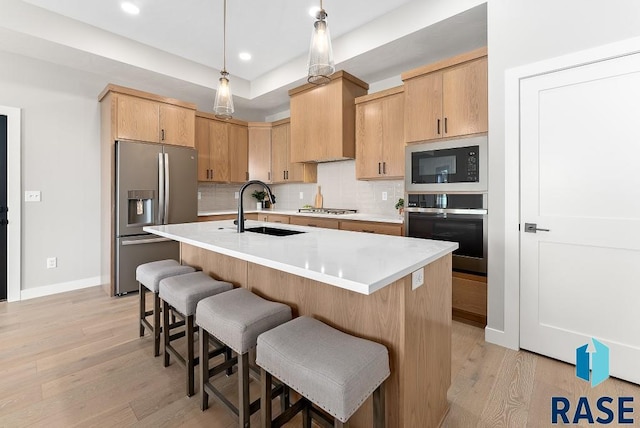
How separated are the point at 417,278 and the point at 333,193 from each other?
331cm

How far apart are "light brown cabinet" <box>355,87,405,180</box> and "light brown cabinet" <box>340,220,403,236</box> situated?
60 cm

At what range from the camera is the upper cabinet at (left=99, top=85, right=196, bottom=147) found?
338cm

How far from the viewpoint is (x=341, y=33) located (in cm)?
335

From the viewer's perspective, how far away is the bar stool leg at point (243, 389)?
136 centimetres

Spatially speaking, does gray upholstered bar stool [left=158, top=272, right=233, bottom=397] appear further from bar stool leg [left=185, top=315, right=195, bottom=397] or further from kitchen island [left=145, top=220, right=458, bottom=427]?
kitchen island [left=145, top=220, right=458, bottom=427]

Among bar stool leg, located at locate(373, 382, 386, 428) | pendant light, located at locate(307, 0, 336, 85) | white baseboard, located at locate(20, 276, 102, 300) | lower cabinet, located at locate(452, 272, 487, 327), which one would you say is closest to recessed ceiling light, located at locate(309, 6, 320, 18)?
pendant light, located at locate(307, 0, 336, 85)

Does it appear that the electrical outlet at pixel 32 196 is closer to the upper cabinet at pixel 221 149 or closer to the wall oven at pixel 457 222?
the upper cabinet at pixel 221 149

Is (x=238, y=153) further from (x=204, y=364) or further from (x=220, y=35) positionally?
(x=204, y=364)

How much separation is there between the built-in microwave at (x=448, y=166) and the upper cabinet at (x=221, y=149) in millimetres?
2872

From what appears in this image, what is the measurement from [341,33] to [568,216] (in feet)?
9.22

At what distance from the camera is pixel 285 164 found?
4836 millimetres

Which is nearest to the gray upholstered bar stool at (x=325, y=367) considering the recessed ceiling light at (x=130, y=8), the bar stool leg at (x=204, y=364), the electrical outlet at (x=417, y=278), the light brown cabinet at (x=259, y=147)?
the electrical outlet at (x=417, y=278)

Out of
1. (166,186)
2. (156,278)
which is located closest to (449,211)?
(156,278)

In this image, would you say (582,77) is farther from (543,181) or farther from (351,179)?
(351,179)
